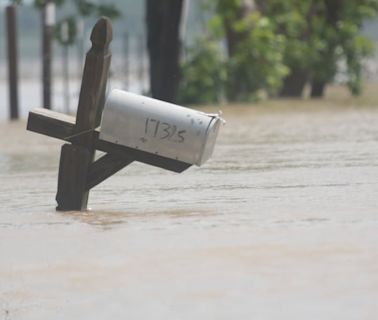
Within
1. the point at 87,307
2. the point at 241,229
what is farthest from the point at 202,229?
the point at 87,307

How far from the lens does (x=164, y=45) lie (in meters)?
24.4

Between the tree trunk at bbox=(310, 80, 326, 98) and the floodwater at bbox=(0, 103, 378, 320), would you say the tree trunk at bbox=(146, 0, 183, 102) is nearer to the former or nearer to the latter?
the tree trunk at bbox=(310, 80, 326, 98)

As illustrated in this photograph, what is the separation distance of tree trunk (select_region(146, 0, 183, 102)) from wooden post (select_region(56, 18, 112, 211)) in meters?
14.6

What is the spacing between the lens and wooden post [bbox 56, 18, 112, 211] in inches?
371

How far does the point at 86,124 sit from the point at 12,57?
1650 cm

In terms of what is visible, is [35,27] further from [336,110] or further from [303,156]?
[303,156]

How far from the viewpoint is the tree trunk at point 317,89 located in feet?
105

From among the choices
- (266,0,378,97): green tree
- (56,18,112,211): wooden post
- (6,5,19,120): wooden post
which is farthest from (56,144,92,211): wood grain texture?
(266,0,378,97): green tree

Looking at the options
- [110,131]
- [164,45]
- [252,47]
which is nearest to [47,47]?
[164,45]

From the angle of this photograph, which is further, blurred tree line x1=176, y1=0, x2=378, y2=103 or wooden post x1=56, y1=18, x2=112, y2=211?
blurred tree line x1=176, y1=0, x2=378, y2=103

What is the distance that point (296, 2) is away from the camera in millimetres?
31469

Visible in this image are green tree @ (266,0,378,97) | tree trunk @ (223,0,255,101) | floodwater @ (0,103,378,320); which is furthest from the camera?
green tree @ (266,0,378,97)

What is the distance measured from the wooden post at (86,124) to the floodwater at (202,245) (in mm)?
163

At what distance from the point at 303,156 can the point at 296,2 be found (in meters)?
18.3
